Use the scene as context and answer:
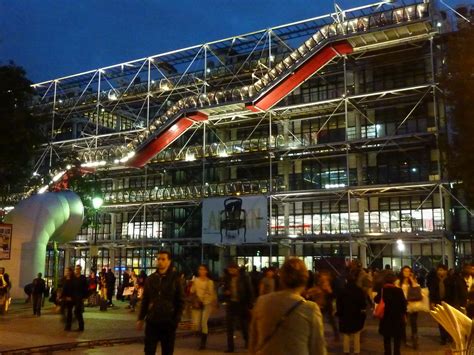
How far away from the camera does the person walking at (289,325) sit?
13.7ft

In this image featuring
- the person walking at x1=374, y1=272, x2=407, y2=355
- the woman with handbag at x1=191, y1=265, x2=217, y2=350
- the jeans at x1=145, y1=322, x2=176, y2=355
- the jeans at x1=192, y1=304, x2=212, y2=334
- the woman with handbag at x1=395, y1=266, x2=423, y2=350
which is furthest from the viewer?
the woman with handbag at x1=191, y1=265, x2=217, y2=350

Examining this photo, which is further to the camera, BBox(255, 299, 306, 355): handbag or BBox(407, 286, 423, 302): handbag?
BBox(407, 286, 423, 302): handbag

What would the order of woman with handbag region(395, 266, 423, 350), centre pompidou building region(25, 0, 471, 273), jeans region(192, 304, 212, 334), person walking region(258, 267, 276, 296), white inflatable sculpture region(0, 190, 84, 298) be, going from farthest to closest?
centre pompidou building region(25, 0, 471, 273) < white inflatable sculpture region(0, 190, 84, 298) < jeans region(192, 304, 212, 334) < woman with handbag region(395, 266, 423, 350) < person walking region(258, 267, 276, 296)

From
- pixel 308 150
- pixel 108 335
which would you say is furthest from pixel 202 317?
pixel 308 150

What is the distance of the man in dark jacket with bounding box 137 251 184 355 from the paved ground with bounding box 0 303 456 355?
3.61 meters

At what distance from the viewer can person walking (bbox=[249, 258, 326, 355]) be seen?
4.18 metres

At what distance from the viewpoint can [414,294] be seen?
11.7 m

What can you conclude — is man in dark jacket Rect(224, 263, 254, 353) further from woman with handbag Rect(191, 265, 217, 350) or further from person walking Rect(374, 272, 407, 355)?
person walking Rect(374, 272, 407, 355)

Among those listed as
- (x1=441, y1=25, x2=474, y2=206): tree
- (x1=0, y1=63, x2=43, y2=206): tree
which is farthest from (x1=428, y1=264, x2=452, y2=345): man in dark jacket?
(x1=0, y1=63, x2=43, y2=206): tree

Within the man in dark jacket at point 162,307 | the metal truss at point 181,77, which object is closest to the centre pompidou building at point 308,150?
the metal truss at point 181,77

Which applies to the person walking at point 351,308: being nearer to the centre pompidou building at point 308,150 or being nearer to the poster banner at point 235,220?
the centre pompidou building at point 308,150

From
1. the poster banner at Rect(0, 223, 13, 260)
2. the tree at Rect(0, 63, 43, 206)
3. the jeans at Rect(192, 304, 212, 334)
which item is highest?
the tree at Rect(0, 63, 43, 206)

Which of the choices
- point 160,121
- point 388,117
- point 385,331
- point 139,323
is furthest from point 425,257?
point 139,323

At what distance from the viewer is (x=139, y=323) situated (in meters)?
7.55
